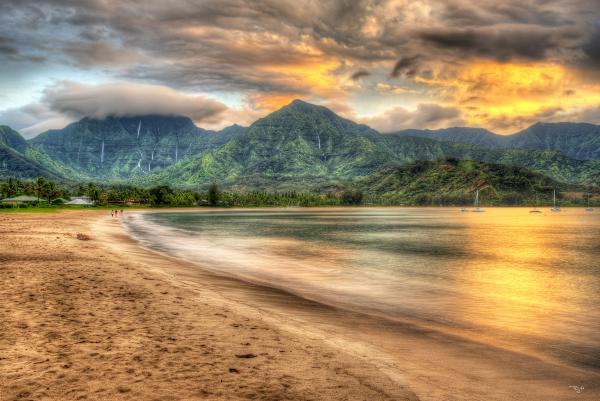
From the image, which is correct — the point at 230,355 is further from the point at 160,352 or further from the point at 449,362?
the point at 449,362

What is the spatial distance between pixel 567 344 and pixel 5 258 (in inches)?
1346

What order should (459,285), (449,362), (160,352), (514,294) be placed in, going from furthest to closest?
1. (459,285)
2. (514,294)
3. (449,362)
4. (160,352)

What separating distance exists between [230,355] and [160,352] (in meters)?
1.94

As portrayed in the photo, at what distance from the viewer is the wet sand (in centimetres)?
877

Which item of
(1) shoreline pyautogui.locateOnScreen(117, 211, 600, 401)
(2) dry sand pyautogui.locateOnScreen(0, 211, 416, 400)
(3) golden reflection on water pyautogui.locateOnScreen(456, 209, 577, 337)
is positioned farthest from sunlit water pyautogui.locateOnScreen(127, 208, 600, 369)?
(2) dry sand pyautogui.locateOnScreen(0, 211, 416, 400)

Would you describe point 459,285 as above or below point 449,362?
below

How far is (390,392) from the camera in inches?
359

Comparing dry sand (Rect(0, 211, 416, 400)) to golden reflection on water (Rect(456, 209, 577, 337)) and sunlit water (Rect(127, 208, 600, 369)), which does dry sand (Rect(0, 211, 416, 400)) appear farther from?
golden reflection on water (Rect(456, 209, 577, 337))

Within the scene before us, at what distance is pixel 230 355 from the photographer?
10922 mm

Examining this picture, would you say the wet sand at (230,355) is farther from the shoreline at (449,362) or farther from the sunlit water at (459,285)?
the sunlit water at (459,285)

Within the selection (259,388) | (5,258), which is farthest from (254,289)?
(5,258)

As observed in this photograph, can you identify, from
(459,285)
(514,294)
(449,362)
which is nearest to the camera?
(449,362)

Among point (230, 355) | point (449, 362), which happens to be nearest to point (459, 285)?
point (449, 362)

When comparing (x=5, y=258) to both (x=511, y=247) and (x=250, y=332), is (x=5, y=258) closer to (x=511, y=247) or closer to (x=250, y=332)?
(x=250, y=332)
